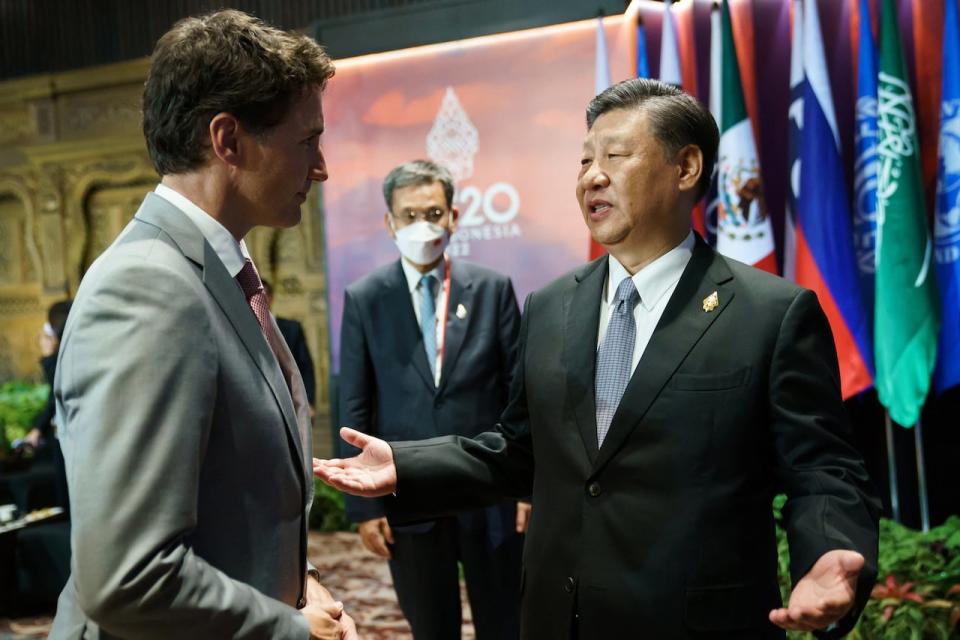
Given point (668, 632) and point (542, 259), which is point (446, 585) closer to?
point (668, 632)

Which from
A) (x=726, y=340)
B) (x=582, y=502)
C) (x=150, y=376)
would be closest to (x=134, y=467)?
(x=150, y=376)

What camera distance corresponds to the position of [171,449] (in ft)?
3.49

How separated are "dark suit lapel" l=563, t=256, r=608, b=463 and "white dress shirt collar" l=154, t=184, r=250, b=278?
2.48ft

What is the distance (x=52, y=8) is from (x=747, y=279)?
9266 mm

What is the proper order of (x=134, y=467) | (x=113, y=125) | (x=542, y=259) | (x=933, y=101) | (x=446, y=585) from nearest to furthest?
(x=134, y=467) < (x=446, y=585) < (x=933, y=101) < (x=542, y=259) < (x=113, y=125)

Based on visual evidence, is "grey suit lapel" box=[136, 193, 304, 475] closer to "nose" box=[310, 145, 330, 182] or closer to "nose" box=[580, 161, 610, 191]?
"nose" box=[310, 145, 330, 182]

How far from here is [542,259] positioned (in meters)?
5.45

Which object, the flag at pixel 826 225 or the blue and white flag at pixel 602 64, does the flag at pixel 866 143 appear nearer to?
the flag at pixel 826 225

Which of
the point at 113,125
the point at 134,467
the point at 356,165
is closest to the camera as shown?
the point at 134,467

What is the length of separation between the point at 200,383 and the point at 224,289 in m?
0.17

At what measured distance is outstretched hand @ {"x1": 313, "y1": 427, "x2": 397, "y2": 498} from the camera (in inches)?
A: 70.5

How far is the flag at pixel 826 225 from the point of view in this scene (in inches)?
161

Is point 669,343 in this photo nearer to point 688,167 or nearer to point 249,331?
point 688,167

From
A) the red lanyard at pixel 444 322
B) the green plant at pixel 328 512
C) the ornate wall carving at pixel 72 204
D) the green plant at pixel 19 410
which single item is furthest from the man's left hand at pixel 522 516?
the green plant at pixel 19 410
